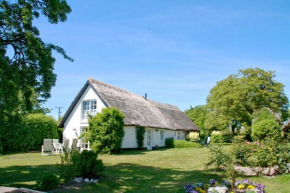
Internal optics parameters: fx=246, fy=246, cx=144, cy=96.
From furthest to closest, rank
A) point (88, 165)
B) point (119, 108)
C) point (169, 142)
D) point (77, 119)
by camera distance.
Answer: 1. point (169, 142)
2. point (77, 119)
3. point (119, 108)
4. point (88, 165)

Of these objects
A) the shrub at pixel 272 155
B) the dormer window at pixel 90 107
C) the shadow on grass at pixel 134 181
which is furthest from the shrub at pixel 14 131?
the dormer window at pixel 90 107

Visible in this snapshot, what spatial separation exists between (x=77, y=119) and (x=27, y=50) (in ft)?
52.1

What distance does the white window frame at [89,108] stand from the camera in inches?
925

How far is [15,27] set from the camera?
8.74 m

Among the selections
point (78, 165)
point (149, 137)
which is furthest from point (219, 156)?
point (149, 137)

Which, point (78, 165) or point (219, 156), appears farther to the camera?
point (219, 156)

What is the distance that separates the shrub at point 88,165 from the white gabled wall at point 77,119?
1488cm

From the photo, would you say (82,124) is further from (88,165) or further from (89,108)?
(88,165)

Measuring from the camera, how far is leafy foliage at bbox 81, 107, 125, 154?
746 inches

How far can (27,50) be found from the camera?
9070 mm

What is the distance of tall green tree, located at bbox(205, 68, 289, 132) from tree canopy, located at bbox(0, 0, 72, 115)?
3028cm

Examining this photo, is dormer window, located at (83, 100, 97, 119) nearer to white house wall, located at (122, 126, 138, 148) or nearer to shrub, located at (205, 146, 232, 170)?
white house wall, located at (122, 126, 138, 148)

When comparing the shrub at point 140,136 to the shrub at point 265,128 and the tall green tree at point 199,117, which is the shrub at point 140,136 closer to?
the shrub at point 265,128

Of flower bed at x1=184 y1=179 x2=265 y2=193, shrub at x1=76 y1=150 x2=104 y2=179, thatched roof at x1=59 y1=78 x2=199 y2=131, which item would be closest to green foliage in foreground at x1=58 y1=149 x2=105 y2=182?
shrub at x1=76 y1=150 x2=104 y2=179
